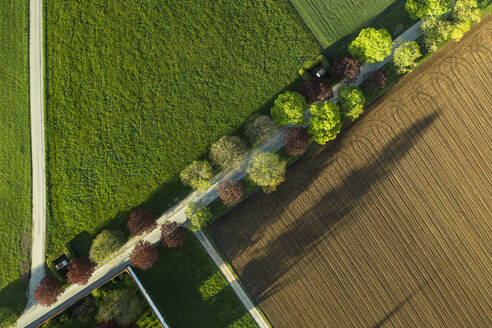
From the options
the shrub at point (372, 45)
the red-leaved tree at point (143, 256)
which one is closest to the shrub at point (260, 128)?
the shrub at point (372, 45)

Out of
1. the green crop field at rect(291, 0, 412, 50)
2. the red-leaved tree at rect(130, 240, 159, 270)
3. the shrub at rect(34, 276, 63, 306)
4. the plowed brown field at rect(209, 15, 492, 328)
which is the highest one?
the green crop field at rect(291, 0, 412, 50)

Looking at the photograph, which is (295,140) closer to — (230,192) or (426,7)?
(230,192)

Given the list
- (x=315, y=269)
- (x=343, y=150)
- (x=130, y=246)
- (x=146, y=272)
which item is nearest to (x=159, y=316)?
(x=146, y=272)

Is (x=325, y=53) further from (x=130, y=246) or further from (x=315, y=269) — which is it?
(x=130, y=246)

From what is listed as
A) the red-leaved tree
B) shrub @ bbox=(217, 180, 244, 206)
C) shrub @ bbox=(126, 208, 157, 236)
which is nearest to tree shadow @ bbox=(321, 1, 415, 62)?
shrub @ bbox=(217, 180, 244, 206)

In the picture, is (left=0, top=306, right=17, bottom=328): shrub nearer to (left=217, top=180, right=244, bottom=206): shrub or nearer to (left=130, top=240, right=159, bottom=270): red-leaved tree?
(left=130, top=240, right=159, bottom=270): red-leaved tree

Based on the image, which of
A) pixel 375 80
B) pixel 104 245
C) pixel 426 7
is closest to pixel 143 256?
pixel 104 245
